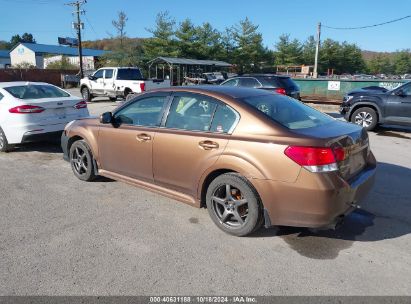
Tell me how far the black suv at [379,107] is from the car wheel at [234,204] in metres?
8.21

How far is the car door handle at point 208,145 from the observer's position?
12.5ft

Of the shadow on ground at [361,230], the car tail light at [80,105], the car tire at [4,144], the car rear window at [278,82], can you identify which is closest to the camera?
the shadow on ground at [361,230]

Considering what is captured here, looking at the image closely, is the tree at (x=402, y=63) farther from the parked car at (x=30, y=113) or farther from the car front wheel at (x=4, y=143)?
the car front wheel at (x=4, y=143)

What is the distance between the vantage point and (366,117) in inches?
426

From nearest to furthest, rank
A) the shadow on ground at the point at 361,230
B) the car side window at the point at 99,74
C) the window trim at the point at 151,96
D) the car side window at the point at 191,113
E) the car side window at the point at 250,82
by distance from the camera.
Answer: the shadow on ground at the point at 361,230, the car side window at the point at 191,113, the window trim at the point at 151,96, the car side window at the point at 250,82, the car side window at the point at 99,74

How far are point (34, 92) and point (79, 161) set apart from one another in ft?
10.3

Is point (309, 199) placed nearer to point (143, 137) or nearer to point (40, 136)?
point (143, 137)

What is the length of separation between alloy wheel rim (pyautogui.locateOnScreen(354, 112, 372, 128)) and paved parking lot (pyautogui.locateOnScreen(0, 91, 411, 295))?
241 inches

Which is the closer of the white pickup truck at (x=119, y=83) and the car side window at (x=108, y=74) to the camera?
the white pickup truck at (x=119, y=83)

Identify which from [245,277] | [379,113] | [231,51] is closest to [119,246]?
[245,277]

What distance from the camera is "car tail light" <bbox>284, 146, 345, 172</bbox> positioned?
3266 mm

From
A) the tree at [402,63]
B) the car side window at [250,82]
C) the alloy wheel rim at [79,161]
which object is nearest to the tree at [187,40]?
the car side window at [250,82]

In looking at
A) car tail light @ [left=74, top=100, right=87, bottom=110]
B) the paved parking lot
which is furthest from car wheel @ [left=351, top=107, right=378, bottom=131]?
car tail light @ [left=74, top=100, right=87, bottom=110]

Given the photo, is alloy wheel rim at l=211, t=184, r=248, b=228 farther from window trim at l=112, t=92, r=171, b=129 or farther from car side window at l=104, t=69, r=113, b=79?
car side window at l=104, t=69, r=113, b=79
